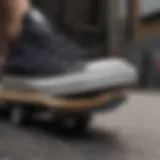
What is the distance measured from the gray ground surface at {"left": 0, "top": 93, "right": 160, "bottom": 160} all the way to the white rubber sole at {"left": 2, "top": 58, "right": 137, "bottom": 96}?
0.08 m

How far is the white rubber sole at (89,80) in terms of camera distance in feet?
2.54

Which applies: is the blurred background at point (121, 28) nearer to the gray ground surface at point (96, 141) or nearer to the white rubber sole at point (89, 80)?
the gray ground surface at point (96, 141)

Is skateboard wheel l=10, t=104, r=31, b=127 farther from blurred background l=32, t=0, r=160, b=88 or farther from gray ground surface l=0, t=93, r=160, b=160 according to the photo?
blurred background l=32, t=0, r=160, b=88

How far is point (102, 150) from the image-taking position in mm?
711

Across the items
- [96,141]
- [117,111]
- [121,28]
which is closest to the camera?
[96,141]

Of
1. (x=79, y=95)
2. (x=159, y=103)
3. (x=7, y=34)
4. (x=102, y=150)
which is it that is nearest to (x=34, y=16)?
(x=7, y=34)

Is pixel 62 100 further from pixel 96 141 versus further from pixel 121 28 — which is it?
pixel 121 28

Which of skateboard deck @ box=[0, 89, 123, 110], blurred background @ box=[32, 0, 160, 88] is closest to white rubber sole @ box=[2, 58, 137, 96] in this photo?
skateboard deck @ box=[0, 89, 123, 110]

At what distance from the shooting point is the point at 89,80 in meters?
0.78

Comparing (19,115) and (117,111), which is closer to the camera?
(19,115)

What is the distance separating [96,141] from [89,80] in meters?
0.10

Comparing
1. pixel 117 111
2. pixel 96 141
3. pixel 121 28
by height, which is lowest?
pixel 96 141

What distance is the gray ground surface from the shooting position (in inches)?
26.6

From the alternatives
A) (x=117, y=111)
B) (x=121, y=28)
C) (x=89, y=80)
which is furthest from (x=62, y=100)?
(x=121, y=28)
